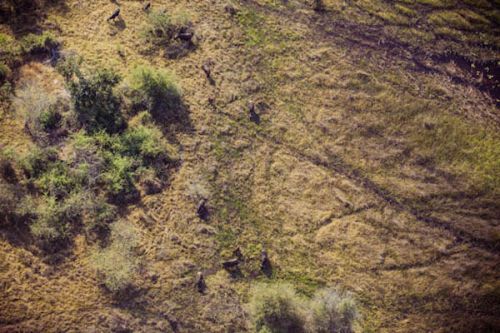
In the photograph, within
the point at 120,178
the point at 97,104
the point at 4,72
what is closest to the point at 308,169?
the point at 120,178

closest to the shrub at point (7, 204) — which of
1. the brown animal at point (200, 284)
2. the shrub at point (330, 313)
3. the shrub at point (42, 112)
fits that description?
the shrub at point (42, 112)

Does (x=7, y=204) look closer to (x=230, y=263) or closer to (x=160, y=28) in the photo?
(x=230, y=263)

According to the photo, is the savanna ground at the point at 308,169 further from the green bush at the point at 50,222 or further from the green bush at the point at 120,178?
the green bush at the point at 120,178

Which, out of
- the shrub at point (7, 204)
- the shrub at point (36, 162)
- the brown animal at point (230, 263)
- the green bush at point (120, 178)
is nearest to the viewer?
the shrub at point (7, 204)

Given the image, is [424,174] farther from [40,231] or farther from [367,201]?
[40,231]

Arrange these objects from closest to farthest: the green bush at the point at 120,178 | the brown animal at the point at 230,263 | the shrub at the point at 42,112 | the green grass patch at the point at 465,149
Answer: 1. the brown animal at the point at 230,263
2. the green bush at the point at 120,178
3. the shrub at the point at 42,112
4. the green grass patch at the point at 465,149

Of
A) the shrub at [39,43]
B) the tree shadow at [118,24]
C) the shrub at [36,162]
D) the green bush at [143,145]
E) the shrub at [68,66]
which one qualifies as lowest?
the shrub at [36,162]
